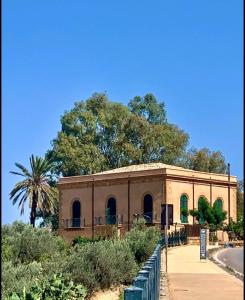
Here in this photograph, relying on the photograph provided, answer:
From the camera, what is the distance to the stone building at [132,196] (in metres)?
56.2

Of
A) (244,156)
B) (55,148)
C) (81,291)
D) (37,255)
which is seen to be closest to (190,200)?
(55,148)

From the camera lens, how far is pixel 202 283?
62.5ft

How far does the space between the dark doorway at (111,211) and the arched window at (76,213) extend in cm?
401

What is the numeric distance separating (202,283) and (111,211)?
41184 millimetres

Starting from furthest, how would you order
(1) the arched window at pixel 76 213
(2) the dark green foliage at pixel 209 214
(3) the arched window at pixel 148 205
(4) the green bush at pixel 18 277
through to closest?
(1) the arched window at pixel 76 213 → (3) the arched window at pixel 148 205 → (2) the dark green foliage at pixel 209 214 → (4) the green bush at pixel 18 277

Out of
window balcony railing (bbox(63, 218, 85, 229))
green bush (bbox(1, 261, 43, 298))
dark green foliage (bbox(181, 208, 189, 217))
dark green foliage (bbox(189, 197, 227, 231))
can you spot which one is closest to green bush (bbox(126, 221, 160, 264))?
green bush (bbox(1, 261, 43, 298))

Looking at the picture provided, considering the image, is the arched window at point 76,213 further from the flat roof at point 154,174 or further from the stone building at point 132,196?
the flat roof at point 154,174

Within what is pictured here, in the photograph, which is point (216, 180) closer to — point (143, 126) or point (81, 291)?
point (143, 126)

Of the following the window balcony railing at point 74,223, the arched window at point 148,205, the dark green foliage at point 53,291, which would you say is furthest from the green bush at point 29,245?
the window balcony railing at point 74,223

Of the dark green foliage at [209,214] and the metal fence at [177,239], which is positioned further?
the dark green foliage at [209,214]

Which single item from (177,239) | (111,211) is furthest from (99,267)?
(111,211)

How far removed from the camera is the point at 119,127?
247ft

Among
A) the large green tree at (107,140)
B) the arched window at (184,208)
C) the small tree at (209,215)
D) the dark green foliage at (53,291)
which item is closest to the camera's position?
the dark green foliage at (53,291)

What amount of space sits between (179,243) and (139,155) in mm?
27509
